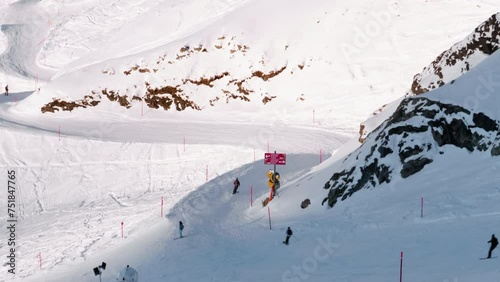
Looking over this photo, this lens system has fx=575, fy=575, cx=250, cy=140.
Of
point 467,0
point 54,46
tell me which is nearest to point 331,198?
point 467,0

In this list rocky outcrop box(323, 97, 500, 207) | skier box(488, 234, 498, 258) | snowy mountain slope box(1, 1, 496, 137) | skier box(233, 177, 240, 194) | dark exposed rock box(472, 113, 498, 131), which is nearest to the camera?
skier box(488, 234, 498, 258)

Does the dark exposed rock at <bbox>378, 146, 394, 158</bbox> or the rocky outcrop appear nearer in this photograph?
the rocky outcrop

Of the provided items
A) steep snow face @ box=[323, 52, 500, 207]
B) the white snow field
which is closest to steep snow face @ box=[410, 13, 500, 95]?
the white snow field

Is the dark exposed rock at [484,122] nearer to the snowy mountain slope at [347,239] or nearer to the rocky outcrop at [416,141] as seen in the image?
the rocky outcrop at [416,141]

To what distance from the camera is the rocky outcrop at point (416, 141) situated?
2172cm

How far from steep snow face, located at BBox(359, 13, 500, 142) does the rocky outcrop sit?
5.00 meters

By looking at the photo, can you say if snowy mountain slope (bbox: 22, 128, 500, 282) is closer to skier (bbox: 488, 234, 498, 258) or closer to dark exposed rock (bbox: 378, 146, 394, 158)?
skier (bbox: 488, 234, 498, 258)

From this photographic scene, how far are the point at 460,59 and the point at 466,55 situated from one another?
35 centimetres

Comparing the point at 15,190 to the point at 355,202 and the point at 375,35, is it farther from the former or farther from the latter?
the point at 375,35

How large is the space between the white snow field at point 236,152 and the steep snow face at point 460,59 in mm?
2144

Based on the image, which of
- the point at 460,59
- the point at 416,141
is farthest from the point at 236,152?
the point at 416,141

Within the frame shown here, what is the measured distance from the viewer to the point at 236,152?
3622cm

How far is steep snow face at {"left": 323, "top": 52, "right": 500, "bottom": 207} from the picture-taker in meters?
21.8

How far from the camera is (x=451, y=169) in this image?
21.4 meters
